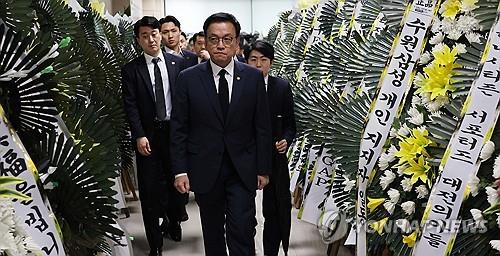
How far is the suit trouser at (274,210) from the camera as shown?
3674mm

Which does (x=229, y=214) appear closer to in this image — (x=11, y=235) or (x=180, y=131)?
(x=180, y=131)

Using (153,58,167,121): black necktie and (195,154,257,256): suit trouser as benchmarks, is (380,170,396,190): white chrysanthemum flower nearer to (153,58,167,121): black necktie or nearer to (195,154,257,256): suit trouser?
(195,154,257,256): suit trouser

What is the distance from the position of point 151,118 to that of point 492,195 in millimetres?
2593

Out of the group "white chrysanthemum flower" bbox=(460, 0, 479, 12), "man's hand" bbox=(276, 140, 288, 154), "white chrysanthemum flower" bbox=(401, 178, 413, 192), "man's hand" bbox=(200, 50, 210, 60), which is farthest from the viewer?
"man's hand" bbox=(200, 50, 210, 60)

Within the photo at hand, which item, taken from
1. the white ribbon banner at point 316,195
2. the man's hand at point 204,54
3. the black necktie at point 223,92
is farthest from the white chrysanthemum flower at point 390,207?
the man's hand at point 204,54

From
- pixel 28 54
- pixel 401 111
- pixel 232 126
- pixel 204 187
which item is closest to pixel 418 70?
pixel 401 111

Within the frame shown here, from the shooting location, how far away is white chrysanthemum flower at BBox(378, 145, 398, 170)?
2.55 metres

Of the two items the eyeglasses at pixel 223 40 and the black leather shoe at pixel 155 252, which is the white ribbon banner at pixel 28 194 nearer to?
the eyeglasses at pixel 223 40

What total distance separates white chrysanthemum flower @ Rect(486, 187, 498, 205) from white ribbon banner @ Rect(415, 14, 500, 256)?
0.29 feet

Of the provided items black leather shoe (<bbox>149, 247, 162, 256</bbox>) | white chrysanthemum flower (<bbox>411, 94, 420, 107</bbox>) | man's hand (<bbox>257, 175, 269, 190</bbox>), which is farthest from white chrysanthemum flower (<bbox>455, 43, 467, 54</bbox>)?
black leather shoe (<bbox>149, 247, 162, 256</bbox>)

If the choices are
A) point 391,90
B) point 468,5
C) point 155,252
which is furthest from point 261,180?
point 468,5

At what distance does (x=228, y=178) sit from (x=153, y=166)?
109 cm

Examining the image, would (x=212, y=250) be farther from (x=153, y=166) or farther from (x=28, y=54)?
(x=28, y=54)

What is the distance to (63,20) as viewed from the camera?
3047 millimetres
